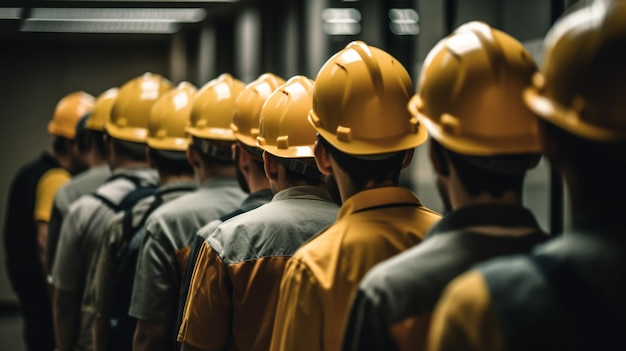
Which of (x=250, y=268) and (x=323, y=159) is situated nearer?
(x=323, y=159)

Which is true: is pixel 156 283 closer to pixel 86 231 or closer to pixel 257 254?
pixel 257 254

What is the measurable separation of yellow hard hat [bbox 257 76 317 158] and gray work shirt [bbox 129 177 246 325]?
776 millimetres

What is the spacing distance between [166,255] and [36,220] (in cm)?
385

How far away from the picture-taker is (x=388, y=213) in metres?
2.21

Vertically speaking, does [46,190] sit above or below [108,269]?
below

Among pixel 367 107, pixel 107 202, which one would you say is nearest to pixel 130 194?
pixel 107 202

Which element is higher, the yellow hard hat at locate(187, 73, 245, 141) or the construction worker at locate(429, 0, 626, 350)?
the construction worker at locate(429, 0, 626, 350)

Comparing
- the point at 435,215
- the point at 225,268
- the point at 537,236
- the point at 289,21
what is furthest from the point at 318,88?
the point at 289,21

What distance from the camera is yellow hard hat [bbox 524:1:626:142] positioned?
52.7 inches

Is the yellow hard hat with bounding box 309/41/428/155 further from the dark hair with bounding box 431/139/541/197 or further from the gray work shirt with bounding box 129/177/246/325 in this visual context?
the gray work shirt with bounding box 129/177/246/325

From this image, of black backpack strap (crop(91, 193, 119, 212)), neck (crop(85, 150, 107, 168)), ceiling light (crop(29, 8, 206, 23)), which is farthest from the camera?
ceiling light (crop(29, 8, 206, 23))

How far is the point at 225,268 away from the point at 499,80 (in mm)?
1257

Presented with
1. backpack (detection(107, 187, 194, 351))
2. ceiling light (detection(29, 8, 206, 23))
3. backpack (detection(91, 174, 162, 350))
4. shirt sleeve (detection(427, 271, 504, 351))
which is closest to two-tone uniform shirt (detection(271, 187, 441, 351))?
shirt sleeve (detection(427, 271, 504, 351))

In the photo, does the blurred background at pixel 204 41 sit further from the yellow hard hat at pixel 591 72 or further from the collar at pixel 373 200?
the yellow hard hat at pixel 591 72
